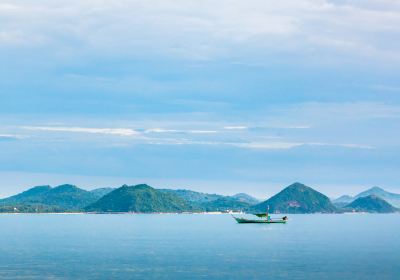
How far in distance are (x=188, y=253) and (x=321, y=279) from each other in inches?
2472

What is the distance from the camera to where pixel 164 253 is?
185250 mm

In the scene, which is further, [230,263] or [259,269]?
[230,263]

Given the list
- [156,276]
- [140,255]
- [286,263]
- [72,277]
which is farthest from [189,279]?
[140,255]

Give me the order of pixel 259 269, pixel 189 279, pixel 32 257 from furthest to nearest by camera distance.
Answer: pixel 32 257, pixel 259 269, pixel 189 279

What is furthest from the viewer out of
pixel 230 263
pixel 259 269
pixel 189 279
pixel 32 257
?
pixel 32 257

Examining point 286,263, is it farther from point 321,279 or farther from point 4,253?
point 4,253

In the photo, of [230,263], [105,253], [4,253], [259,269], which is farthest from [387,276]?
[4,253]

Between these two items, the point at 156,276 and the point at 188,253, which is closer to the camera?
the point at 156,276

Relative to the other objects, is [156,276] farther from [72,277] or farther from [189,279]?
[72,277]

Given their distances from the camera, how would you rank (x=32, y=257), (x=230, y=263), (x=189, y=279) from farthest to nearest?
(x=32, y=257)
(x=230, y=263)
(x=189, y=279)

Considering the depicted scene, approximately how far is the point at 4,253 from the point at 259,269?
7729 centimetres

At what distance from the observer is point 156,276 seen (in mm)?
130750

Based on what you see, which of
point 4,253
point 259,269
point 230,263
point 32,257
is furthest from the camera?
point 4,253

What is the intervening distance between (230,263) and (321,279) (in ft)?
108
